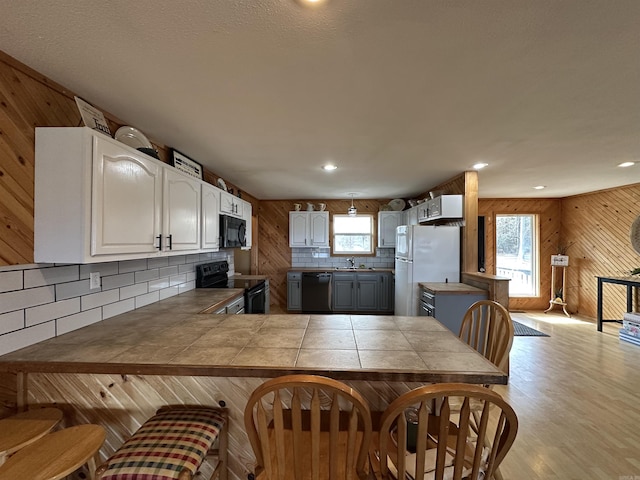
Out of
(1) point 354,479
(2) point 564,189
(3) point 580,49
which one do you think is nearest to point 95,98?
(1) point 354,479

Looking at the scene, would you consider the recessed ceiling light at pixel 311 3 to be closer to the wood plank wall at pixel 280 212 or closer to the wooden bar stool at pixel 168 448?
the wood plank wall at pixel 280 212

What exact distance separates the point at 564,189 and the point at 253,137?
5.45 meters

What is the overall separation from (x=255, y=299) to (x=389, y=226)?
3237 mm

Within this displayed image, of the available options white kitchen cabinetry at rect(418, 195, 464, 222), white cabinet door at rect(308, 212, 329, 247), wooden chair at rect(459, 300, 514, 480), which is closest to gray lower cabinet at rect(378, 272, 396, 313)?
white cabinet door at rect(308, 212, 329, 247)

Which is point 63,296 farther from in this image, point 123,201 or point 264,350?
point 264,350

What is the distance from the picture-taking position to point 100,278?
1894 mm

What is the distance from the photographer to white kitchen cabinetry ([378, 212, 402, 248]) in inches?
222

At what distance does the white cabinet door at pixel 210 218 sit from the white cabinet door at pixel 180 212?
0.40ft

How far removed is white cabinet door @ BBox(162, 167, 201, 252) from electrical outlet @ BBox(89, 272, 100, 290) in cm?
42

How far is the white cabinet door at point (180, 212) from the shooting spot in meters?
2.14

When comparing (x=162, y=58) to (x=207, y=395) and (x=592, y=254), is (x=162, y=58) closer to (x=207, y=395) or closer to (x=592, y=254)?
(x=207, y=395)

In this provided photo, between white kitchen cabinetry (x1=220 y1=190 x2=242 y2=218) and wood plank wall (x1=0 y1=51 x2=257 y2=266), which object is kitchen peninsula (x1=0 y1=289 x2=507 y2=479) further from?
white kitchen cabinetry (x1=220 y1=190 x2=242 y2=218)

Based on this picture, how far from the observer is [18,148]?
1404 mm

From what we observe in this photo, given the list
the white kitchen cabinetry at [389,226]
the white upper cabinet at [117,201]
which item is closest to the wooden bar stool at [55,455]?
the white upper cabinet at [117,201]
